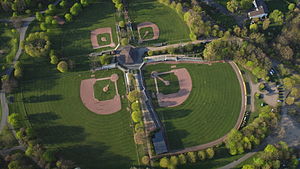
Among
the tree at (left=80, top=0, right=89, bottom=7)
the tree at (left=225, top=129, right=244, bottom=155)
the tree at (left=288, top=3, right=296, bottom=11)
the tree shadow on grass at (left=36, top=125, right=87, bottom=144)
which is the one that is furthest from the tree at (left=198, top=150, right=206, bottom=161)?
the tree at (left=288, top=3, right=296, bottom=11)

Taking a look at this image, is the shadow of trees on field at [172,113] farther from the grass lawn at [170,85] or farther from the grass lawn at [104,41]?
the grass lawn at [104,41]

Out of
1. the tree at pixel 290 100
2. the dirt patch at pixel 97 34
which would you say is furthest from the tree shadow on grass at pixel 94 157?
the tree at pixel 290 100

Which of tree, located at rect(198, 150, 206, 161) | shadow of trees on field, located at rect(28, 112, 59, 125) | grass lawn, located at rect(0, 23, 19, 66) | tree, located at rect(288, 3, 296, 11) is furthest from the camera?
tree, located at rect(288, 3, 296, 11)

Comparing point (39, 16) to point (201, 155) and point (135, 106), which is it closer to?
point (135, 106)

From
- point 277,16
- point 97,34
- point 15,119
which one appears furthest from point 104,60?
point 277,16

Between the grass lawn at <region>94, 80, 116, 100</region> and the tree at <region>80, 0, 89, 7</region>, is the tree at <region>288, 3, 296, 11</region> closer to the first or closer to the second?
the grass lawn at <region>94, 80, 116, 100</region>

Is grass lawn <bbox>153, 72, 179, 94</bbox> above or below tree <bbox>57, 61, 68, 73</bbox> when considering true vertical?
below
